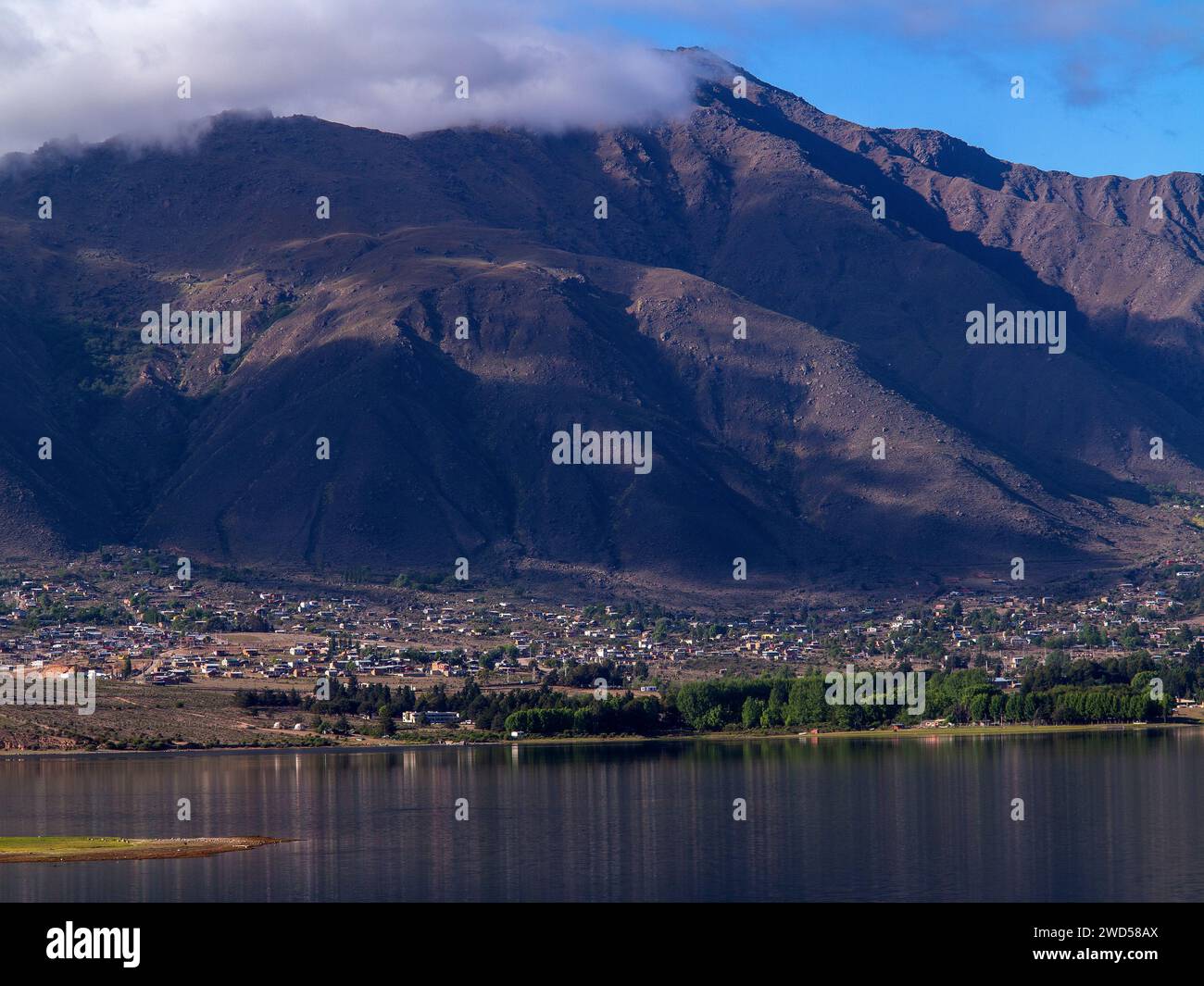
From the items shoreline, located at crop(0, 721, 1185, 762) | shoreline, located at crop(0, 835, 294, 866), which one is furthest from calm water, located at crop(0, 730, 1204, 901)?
shoreline, located at crop(0, 721, 1185, 762)

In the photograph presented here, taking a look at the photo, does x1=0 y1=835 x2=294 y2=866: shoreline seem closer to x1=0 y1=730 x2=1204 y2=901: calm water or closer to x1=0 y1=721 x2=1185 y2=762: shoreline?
x1=0 y1=730 x2=1204 y2=901: calm water

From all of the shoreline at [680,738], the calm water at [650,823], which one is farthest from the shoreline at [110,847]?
the shoreline at [680,738]

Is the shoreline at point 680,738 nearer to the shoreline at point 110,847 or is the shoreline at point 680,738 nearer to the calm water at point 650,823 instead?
the calm water at point 650,823

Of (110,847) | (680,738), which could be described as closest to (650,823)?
(110,847)

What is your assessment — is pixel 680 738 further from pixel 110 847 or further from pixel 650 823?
pixel 110 847

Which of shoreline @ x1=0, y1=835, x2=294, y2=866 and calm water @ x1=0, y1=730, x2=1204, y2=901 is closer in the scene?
Result: calm water @ x1=0, y1=730, x2=1204, y2=901

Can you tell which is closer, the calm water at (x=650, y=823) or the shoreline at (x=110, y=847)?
the calm water at (x=650, y=823)
